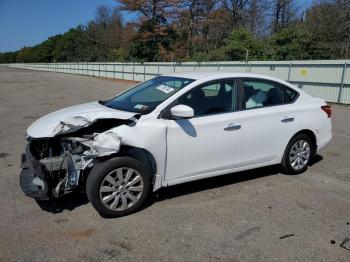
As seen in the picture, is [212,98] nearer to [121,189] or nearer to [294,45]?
[121,189]

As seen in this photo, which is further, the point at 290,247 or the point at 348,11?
the point at 348,11

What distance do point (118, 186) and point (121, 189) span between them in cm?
6

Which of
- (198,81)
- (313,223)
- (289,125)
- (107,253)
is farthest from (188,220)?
(289,125)

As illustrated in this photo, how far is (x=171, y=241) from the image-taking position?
371cm

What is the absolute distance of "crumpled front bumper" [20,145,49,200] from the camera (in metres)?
4.08

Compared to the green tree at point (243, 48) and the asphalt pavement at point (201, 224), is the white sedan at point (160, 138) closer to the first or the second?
the asphalt pavement at point (201, 224)

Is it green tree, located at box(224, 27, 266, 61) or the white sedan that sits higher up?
green tree, located at box(224, 27, 266, 61)

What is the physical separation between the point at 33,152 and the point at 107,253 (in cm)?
167

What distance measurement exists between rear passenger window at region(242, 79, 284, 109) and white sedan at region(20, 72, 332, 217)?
0.05 ft

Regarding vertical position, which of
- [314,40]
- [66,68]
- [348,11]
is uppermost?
[348,11]

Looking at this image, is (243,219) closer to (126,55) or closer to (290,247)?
(290,247)

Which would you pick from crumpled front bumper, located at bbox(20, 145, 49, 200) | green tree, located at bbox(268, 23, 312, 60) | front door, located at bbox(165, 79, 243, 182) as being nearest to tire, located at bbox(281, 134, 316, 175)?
front door, located at bbox(165, 79, 243, 182)

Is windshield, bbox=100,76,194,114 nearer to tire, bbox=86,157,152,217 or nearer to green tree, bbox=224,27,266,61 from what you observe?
tire, bbox=86,157,152,217

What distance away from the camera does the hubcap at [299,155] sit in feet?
18.8
